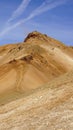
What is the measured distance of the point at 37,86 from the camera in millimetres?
42469

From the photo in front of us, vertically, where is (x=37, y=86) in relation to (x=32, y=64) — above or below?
below

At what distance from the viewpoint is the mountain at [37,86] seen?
52.3ft

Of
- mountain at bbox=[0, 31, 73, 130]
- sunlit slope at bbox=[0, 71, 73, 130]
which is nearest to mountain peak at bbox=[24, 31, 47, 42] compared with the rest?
mountain at bbox=[0, 31, 73, 130]

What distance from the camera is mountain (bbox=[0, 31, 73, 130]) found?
15.9 m

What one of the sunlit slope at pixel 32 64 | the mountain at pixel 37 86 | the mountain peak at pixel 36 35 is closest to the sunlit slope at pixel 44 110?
the mountain at pixel 37 86

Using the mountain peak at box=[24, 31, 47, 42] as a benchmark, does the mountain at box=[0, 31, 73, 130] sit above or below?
below

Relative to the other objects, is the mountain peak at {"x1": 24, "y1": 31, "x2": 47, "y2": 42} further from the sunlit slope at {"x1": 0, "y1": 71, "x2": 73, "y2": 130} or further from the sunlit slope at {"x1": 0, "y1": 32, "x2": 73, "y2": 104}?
the sunlit slope at {"x1": 0, "y1": 71, "x2": 73, "y2": 130}

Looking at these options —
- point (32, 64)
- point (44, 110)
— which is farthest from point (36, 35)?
A: point (44, 110)

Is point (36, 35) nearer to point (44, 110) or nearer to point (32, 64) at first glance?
point (32, 64)

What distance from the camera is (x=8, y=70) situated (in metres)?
49.0

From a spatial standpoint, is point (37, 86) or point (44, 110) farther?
point (37, 86)

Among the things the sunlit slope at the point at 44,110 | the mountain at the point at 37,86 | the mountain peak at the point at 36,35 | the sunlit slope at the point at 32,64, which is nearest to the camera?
the sunlit slope at the point at 44,110

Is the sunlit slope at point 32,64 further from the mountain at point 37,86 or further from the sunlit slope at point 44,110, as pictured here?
the sunlit slope at point 44,110

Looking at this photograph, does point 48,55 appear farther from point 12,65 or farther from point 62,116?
point 62,116
